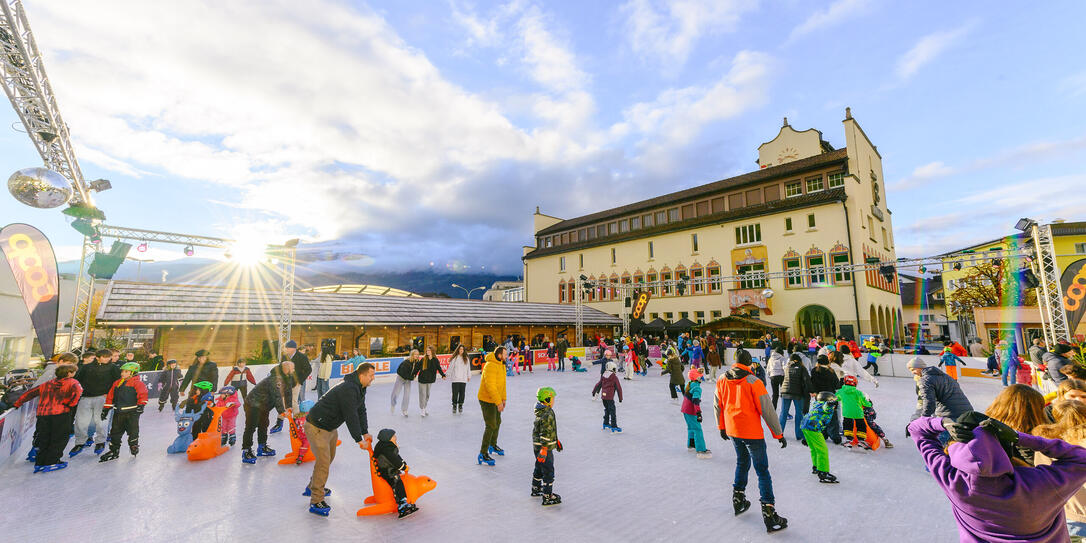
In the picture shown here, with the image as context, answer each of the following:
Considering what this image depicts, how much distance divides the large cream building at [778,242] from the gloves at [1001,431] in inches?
949

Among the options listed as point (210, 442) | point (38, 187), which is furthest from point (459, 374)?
point (38, 187)

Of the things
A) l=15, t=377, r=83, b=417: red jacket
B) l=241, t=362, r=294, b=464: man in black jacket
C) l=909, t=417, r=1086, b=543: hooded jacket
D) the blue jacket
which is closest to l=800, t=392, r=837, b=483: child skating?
the blue jacket

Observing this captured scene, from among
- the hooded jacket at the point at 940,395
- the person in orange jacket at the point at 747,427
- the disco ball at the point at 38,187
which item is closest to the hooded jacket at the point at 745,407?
the person in orange jacket at the point at 747,427

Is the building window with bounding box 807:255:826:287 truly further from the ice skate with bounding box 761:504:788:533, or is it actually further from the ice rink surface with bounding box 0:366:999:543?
the ice skate with bounding box 761:504:788:533

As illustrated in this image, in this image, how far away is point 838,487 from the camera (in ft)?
17.7

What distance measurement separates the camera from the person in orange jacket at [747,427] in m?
4.42

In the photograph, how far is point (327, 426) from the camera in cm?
482

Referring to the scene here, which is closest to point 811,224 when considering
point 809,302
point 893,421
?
point 809,302

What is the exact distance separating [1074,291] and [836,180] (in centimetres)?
1764

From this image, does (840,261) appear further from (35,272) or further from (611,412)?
(35,272)

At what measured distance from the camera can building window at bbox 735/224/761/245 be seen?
31984 mm

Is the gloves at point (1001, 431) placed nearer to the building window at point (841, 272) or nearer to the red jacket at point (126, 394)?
the red jacket at point (126, 394)

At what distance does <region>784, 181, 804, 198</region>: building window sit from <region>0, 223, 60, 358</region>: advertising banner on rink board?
37.9 meters

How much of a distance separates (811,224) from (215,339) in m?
36.7
